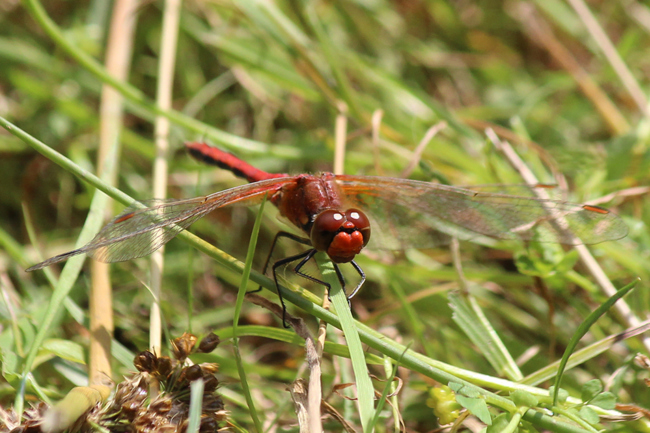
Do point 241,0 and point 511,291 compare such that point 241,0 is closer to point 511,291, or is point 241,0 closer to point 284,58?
point 284,58

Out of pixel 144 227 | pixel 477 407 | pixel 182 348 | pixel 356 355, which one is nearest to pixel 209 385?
pixel 182 348

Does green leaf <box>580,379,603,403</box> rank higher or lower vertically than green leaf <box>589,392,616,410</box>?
higher

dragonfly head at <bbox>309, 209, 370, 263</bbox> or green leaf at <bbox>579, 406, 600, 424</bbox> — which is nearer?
green leaf at <bbox>579, 406, 600, 424</bbox>

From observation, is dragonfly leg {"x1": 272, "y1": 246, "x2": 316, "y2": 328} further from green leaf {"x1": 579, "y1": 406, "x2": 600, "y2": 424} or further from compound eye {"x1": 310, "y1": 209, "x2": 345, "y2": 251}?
green leaf {"x1": 579, "y1": 406, "x2": 600, "y2": 424}

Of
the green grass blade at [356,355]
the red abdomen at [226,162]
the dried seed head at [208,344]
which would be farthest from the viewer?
the red abdomen at [226,162]

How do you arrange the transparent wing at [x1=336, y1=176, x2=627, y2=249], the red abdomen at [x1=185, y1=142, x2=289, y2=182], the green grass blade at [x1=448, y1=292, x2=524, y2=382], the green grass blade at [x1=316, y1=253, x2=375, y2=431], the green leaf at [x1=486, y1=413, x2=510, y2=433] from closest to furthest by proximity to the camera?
the green grass blade at [x1=316, y1=253, x2=375, y2=431], the green leaf at [x1=486, y1=413, x2=510, y2=433], the green grass blade at [x1=448, y1=292, x2=524, y2=382], the transparent wing at [x1=336, y1=176, x2=627, y2=249], the red abdomen at [x1=185, y1=142, x2=289, y2=182]

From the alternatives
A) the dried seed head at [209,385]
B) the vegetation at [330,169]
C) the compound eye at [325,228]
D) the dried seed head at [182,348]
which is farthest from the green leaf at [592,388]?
the dried seed head at [182,348]

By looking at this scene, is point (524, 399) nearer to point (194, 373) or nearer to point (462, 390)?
point (462, 390)

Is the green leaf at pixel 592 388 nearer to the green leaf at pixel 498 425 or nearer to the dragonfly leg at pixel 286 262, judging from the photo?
the green leaf at pixel 498 425

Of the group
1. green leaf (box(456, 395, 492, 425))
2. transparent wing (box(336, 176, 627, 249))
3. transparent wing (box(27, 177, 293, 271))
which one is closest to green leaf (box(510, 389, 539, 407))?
green leaf (box(456, 395, 492, 425))
